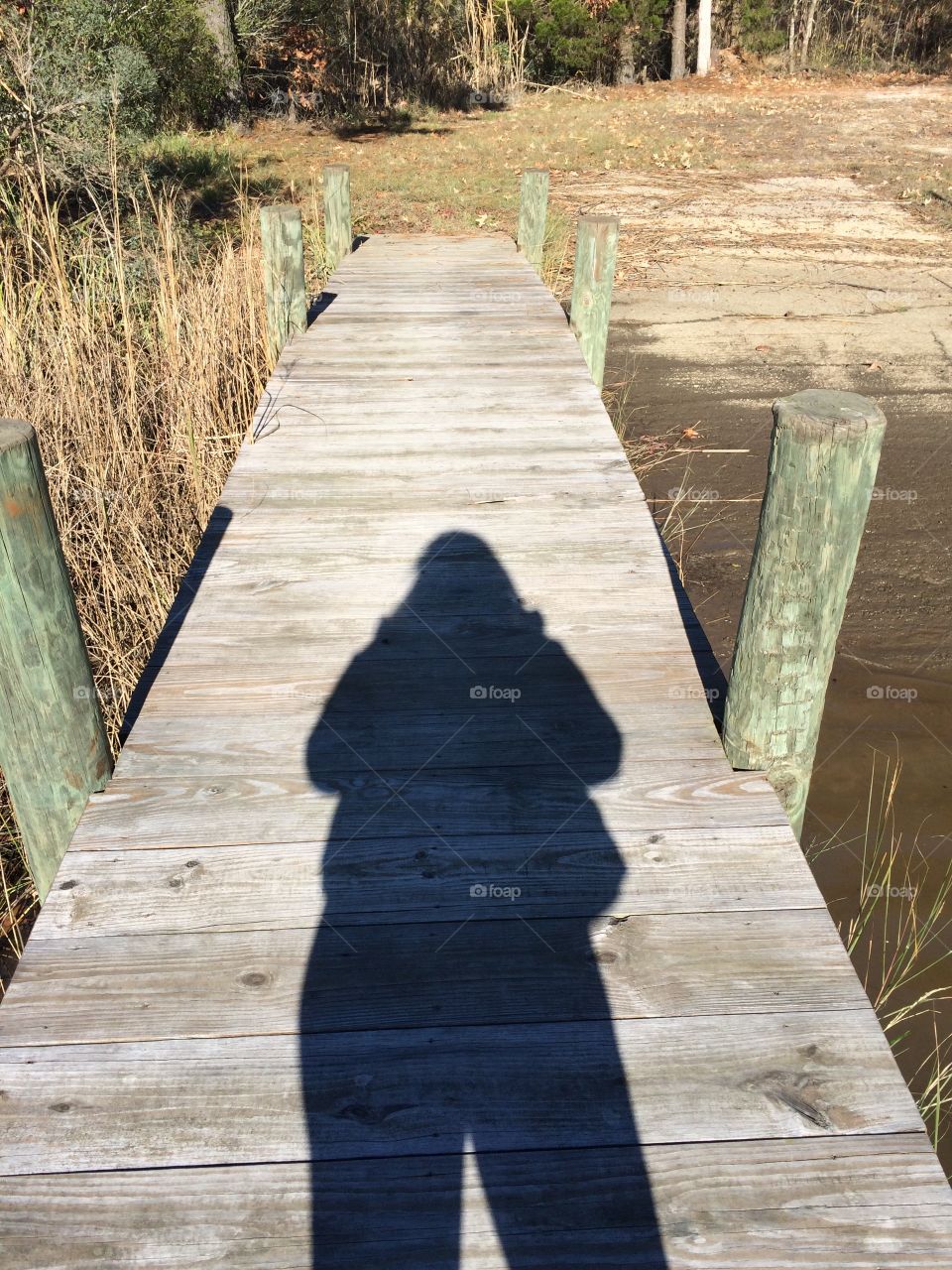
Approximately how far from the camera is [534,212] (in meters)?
7.75

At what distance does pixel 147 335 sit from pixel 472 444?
93.2 inches

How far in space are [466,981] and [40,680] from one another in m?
1.09

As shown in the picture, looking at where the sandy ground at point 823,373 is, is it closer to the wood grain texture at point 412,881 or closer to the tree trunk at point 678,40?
the wood grain texture at point 412,881

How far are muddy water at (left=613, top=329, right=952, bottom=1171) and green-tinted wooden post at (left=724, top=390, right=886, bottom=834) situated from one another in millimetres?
1315

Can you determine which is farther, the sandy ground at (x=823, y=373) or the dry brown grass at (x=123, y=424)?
the sandy ground at (x=823, y=373)

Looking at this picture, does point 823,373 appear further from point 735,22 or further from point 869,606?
point 735,22

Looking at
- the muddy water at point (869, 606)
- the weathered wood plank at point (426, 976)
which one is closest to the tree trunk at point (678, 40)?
the muddy water at point (869, 606)

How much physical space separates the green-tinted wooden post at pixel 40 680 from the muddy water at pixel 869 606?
2.52 meters

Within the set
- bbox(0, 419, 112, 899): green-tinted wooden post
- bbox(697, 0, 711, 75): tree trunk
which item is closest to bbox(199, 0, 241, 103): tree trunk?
bbox(697, 0, 711, 75): tree trunk

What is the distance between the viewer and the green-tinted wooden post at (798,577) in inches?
86.4

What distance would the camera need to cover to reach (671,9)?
72.7ft

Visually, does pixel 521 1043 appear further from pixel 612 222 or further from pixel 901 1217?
pixel 612 222

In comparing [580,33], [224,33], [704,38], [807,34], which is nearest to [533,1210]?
[224,33]

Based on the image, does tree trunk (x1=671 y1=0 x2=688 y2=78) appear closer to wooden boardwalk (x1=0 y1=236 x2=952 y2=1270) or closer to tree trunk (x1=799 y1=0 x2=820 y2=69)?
tree trunk (x1=799 y1=0 x2=820 y2=69)
